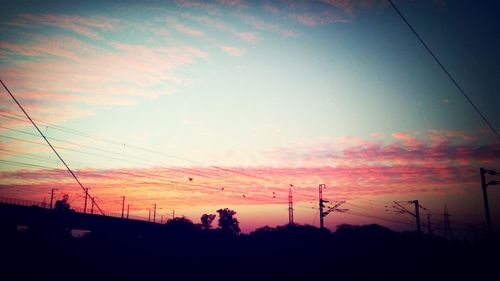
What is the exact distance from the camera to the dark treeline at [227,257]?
33.0 meters

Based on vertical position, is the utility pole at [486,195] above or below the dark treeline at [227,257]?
above

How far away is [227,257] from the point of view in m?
54.7

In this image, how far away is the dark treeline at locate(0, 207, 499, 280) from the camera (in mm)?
32969

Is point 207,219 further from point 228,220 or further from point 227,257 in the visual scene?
point 227,257

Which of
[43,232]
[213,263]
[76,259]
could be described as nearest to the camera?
[76,259]

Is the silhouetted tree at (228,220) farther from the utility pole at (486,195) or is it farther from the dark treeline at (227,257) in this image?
the utility pole at (486,195)

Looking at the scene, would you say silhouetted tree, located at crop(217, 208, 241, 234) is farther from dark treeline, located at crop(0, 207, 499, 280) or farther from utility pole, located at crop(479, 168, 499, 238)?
utility pole, located at crop(479, 168, 499, 238)

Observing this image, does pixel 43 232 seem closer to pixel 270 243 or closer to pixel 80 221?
pixel 80 221

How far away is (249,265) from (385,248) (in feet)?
153

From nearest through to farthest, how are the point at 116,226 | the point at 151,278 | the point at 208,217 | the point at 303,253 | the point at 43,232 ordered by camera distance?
the point at 151,278
the point at 303,253
the point at 43,232
the point at 116,226
the point at 208,217

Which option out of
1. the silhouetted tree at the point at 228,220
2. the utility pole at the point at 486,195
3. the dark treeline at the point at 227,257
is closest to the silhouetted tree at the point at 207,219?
the silhouetted tree at the point at 228,220

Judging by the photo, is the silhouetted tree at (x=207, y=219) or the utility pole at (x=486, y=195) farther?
the silhouetted tree at (x=207, y=219)

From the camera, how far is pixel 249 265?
45312 millimetres

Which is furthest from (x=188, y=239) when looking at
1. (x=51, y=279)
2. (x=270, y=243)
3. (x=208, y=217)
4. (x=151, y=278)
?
(x=208, y=217)
